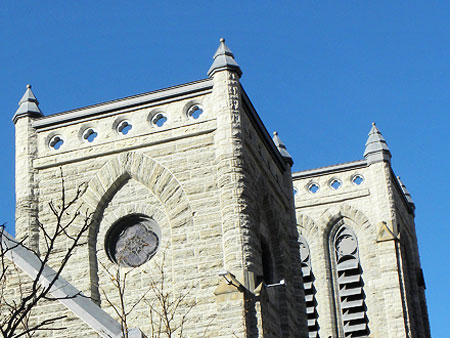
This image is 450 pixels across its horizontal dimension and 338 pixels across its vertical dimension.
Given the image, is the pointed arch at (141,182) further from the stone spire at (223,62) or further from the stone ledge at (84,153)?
the stone spire at (223,62)

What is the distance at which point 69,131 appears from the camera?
2530 cm

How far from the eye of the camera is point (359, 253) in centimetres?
3444

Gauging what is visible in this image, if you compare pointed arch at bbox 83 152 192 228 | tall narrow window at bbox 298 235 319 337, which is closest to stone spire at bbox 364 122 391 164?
tall narrow window at bbox 298 235 319 337

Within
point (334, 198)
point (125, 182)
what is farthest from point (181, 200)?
point (334, 198)

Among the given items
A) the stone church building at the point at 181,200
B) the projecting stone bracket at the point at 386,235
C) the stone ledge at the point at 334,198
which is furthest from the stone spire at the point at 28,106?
the projecting stone bracket at the point at 386,235

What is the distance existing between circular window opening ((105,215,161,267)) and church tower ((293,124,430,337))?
1141 cm

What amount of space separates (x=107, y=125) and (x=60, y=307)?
9282 mm

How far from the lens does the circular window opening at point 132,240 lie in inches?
928

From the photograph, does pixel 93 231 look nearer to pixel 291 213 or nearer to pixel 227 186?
pixel 227 186

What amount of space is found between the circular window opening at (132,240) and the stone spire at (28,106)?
3803 mm

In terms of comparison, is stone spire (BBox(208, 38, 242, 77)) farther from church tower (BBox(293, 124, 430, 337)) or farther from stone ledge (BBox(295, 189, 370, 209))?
stone ledge (BBox(295, 189, 370, 209))

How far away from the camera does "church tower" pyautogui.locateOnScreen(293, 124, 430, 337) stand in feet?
109

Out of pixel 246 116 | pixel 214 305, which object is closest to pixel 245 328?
pixel 214 305

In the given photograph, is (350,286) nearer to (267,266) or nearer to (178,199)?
(267,266)
